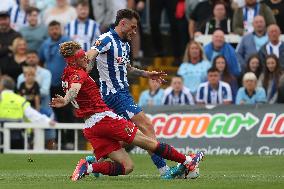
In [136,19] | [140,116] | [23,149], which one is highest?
[136,19]

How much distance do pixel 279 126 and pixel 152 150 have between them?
7.70 m

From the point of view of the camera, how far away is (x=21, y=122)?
23125mm

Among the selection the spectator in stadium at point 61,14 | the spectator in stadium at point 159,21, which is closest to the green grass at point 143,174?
the spectator in stadium at point 61,14

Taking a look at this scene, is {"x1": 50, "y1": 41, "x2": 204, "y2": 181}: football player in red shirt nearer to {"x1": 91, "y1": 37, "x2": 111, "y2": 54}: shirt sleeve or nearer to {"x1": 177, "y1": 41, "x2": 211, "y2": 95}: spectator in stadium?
{"x1": 91, "y1": 37, "x2": 111, "y2": 54}: shirt sleeve

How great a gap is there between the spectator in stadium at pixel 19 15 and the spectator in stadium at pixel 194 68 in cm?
443

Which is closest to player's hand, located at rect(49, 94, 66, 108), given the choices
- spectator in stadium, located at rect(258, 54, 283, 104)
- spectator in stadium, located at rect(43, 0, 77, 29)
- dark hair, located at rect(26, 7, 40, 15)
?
spectator in stadium, located at rect(258, 54, 283, 104)

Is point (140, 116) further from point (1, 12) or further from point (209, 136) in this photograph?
point (1, 12)

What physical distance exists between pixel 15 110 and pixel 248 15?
556 cm

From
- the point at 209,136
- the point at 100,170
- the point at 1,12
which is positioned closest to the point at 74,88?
the point at 100,170

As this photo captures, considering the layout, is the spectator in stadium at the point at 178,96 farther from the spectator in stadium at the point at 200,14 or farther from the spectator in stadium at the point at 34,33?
the spectator in stadium at the point at 34,33

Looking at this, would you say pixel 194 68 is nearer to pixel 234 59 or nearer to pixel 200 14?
pixel 234 59

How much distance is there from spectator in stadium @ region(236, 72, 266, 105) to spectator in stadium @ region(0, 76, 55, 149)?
152 inches

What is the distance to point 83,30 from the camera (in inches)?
988

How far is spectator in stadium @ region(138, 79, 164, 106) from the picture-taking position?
2392 centimetres
